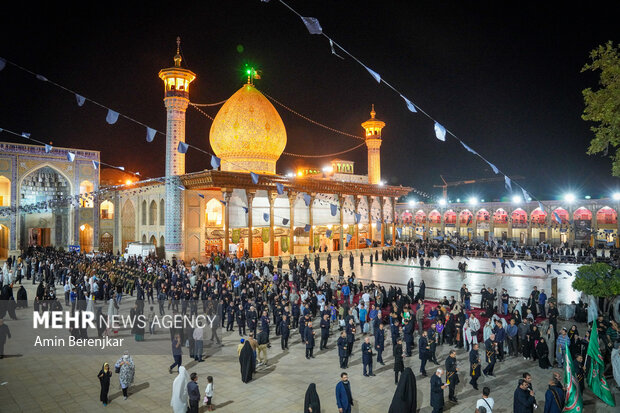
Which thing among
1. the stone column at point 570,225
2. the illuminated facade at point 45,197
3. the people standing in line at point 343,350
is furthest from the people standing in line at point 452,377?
the stone column at point 570,225

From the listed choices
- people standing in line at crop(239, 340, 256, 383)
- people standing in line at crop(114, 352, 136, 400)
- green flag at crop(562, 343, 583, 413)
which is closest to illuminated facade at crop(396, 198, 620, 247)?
people standing in line at crop(239, 340, 256, 383)

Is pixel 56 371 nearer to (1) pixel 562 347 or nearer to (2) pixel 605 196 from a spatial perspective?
(1) pixel 562 347

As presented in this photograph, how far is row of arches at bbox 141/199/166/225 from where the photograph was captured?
27.6 metres

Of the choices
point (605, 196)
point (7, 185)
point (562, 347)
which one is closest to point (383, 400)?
point (562, 347)

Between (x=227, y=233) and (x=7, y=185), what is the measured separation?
1945 centimetres

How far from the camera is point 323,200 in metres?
33.7

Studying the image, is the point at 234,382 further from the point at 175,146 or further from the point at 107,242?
the point at 107,242

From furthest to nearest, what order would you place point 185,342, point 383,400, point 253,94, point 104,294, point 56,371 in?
point 253,94 → point 104,294 → point 185,342 → point 56,371 → point 383,400

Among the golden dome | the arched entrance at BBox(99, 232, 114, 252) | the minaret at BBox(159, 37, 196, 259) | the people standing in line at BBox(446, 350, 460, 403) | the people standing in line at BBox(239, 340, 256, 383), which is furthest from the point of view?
the arched entrance at BBox(99, 232, 114, 252)

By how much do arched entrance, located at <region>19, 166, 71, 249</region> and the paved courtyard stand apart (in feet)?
85.5

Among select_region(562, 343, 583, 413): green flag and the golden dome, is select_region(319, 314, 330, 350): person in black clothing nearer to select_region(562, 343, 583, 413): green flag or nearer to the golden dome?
select_region(562, 343, 583, 413): green flag

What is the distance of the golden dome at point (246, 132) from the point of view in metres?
29.7

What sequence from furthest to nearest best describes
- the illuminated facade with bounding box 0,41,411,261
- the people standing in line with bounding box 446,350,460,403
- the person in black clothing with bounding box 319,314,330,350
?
the illuminated facade with bounding box 0,41,411,261 < the person in black clothing with bounding box 319,314,330,350 < the people standing in line with bounding box 446,350,460,403

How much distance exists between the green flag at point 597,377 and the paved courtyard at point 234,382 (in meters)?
0.21
